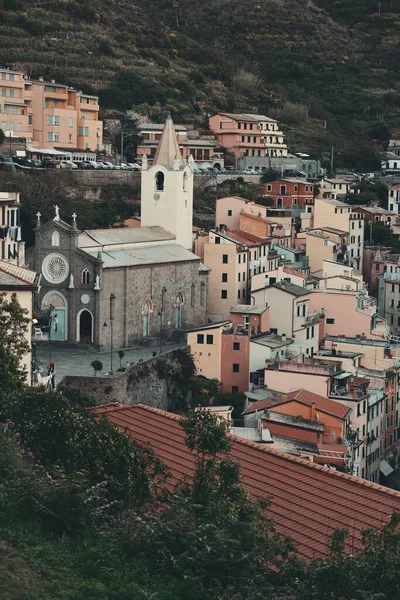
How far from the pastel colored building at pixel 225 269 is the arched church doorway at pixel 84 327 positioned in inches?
341

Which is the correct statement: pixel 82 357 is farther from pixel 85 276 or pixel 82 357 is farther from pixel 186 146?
pixel 186 146

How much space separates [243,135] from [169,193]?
30.0 meters

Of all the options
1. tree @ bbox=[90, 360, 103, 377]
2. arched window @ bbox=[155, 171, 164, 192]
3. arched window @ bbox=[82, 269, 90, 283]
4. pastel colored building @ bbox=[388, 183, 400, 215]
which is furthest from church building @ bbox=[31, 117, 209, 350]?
pastel colored building @ bbox=[388, 183, 400, 215]

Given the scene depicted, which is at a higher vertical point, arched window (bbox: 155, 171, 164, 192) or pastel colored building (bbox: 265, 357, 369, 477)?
arched window (bbox: 155, 171, 164, 192)

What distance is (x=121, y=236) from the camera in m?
59.4

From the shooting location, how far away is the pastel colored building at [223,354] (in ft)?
181

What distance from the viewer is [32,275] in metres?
39.1

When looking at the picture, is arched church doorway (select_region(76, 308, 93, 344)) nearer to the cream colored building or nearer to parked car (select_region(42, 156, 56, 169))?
the cream colored building

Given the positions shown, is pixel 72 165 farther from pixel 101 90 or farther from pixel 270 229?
pixel 101 90

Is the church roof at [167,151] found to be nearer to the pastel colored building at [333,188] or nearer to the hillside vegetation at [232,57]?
the pastel colored building at [333,188]

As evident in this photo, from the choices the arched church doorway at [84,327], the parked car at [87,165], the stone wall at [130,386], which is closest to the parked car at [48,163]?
the parked car at [87,165]

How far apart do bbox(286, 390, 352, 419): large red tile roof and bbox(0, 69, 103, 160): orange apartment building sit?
3515cm

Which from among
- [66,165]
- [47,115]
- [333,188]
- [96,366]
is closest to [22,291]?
[96,366]

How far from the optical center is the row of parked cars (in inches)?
2923
